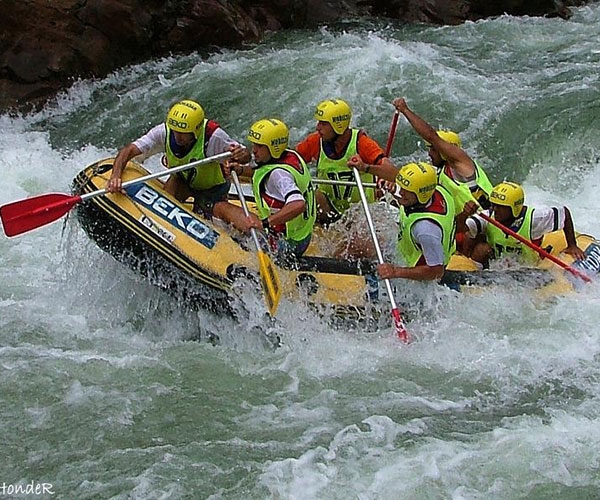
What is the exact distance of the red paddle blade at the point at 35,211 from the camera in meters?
6.29

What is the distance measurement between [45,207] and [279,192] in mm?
1610

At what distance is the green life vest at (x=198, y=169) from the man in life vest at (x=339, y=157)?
0.70 metres

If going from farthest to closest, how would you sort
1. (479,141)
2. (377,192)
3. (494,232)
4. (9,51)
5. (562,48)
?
(562,48) < (9,51) < (479,141) < (377,192) < (494,232)

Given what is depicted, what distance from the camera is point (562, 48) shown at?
12.2 m

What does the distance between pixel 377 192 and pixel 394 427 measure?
231cm

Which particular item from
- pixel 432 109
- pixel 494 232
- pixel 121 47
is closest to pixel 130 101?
pixel 121 47

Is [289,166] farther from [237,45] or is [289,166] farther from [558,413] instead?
[237,45]

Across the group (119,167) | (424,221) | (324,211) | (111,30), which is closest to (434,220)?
(424,221)

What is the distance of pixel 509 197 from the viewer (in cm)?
647

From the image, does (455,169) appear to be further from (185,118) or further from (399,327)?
(185,118)

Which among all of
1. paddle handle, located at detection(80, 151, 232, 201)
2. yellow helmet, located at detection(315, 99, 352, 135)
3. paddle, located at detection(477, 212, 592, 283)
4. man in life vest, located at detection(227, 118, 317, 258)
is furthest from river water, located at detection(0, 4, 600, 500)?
yellow helmet, located at detection(315, 99, 352, 135)

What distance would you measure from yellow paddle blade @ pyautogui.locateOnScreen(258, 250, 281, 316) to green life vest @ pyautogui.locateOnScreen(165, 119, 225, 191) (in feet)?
3.37

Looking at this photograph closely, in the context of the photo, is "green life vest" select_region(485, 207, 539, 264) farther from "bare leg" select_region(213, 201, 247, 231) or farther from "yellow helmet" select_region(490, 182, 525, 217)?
"bare leg" select_region(213, 201, 247, 231)

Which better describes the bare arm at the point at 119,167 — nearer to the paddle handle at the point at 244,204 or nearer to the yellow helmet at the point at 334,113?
the paddle handle at the point at 244,204
